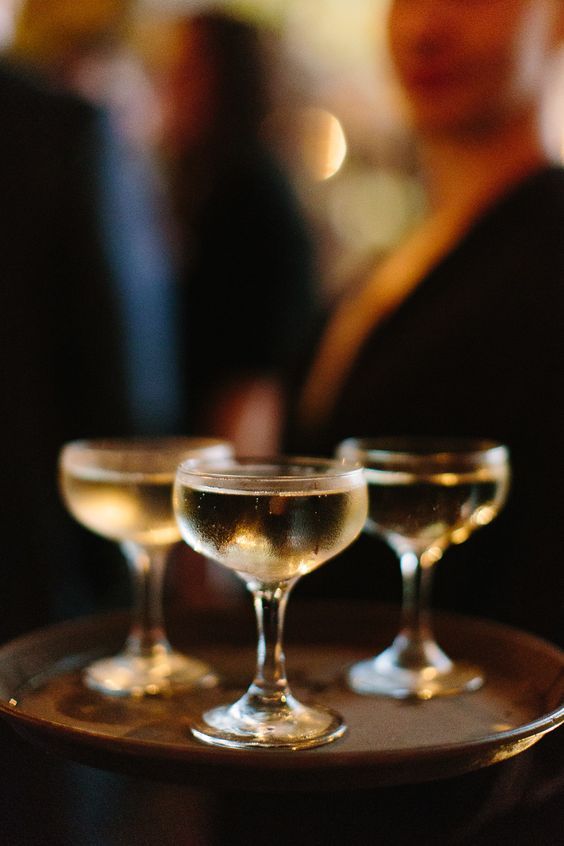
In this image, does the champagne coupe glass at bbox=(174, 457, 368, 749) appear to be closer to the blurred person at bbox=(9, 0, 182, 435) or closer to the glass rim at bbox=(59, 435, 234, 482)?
the glass rim at bbox=(59, 435, 234, 482)

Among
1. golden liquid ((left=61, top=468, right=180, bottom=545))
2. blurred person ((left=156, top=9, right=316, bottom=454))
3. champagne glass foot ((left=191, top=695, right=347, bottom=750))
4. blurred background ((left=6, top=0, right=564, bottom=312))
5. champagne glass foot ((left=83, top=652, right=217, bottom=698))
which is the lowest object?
champagne glass foot ((left=83, top=652, right=217, bottom=698))

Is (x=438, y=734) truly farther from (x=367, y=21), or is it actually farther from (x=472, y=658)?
(x=367, y=21)

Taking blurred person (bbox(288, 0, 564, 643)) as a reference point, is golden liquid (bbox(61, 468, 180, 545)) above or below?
below

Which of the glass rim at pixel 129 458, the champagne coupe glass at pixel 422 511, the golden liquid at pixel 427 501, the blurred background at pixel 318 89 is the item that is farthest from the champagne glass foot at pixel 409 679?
the blurred background at pixel 318 89

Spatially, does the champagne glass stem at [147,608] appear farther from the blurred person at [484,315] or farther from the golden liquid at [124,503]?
the blurred person at [484,315]

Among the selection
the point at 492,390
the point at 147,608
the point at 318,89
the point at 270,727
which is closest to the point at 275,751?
the point at 270,727

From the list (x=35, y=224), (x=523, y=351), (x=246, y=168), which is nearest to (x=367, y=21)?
(x=246, y=168)

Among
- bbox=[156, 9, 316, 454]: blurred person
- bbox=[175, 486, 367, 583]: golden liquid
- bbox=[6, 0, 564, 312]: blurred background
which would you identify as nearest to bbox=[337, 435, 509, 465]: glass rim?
bbox=[175, 486, 367, 583]: golden liquid

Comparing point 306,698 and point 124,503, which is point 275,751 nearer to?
point 306,698
